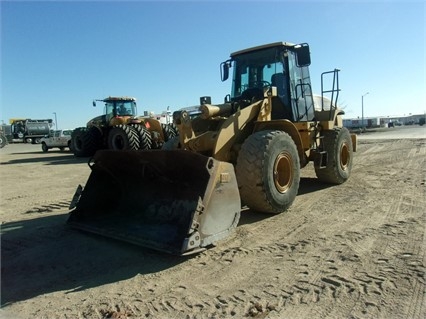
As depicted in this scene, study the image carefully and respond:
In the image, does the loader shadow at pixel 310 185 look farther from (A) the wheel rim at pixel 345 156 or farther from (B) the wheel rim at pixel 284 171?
(B) the wheel rim at pixel 284 171

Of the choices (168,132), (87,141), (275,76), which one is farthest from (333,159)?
(87,141)

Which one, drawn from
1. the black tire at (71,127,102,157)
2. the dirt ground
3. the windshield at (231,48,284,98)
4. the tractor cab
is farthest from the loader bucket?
the tractor cab

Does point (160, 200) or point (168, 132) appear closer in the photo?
point (160, 200)

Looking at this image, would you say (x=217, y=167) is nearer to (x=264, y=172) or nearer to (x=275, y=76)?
(x=264, y=172)

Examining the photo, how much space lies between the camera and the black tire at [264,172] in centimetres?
568

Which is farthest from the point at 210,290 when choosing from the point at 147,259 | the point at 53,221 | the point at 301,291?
the point at 53,221

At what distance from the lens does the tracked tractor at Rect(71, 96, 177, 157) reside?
15.4 meters

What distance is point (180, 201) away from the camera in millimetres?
5203

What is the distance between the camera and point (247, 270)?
404 cm

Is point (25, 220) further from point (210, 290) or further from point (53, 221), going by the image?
point (210, 290)

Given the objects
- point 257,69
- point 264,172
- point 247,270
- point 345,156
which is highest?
point 257,69

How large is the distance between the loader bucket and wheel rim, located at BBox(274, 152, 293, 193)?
5.39 feet

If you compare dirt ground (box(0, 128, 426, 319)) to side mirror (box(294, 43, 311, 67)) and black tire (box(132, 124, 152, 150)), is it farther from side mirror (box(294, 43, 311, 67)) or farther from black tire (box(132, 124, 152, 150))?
black tire (box(132, 124, 152, 150))

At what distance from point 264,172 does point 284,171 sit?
87 cm
